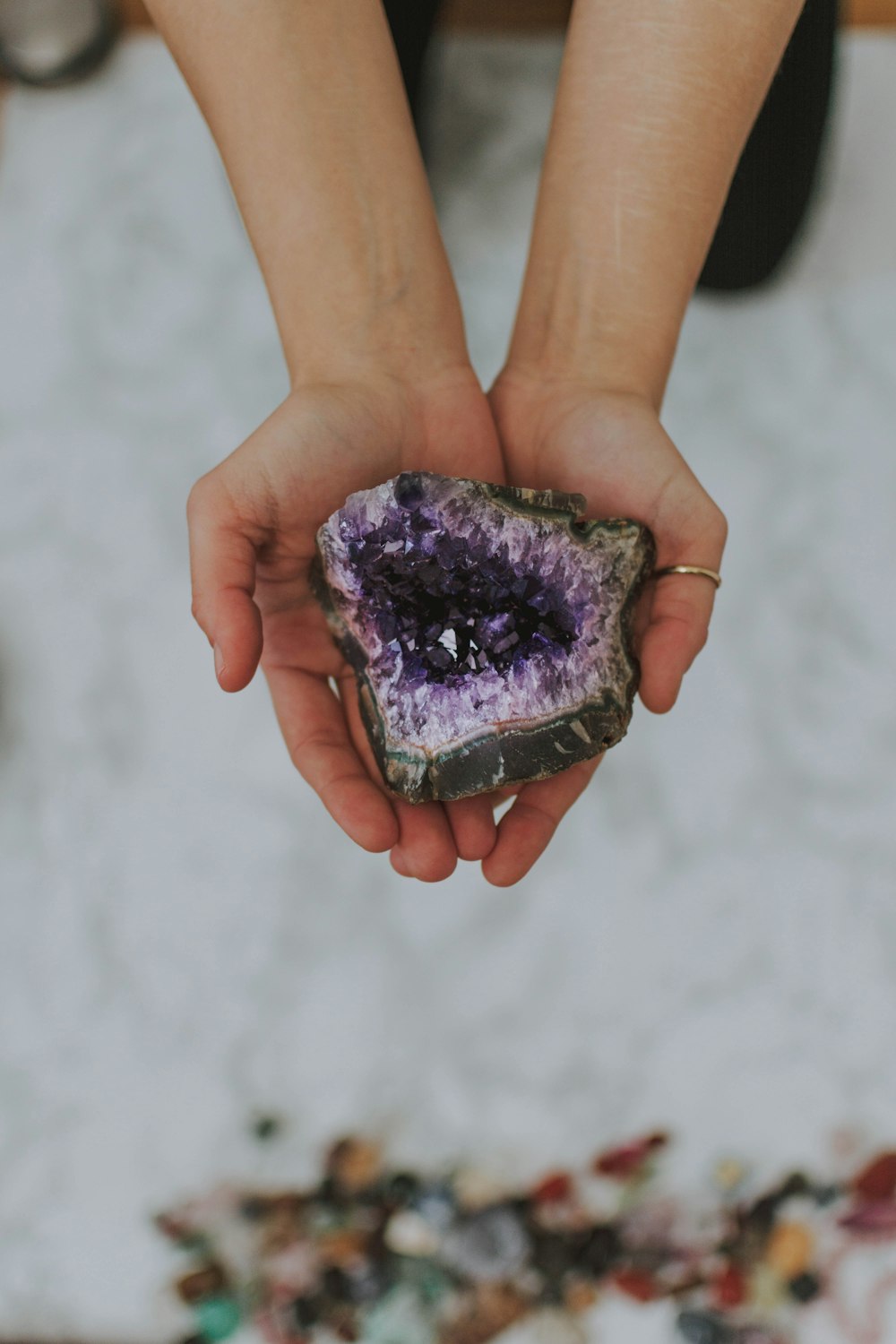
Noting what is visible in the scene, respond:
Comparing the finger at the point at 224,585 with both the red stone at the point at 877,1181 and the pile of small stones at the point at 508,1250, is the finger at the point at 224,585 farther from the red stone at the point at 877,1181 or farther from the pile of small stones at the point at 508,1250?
the red stone at the point at 877,1181

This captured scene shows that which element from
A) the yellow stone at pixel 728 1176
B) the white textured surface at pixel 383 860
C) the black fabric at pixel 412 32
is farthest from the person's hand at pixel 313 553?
the black fabric at pixel 412 32

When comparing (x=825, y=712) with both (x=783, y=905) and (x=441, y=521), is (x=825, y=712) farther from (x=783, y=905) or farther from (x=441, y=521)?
(x=441, y=521)

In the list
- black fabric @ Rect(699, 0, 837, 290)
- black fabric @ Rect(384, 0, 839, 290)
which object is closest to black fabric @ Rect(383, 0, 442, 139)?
black fabric @ Rect(384, 0, 839, 290)

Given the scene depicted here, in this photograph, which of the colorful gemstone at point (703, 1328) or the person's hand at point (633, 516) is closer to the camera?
the person's hand at point (633, 516)

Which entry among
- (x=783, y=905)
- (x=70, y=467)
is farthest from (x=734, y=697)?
(x=70, y=467)

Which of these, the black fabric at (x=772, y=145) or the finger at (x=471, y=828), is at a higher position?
the black fabric at (x=772, y=145)

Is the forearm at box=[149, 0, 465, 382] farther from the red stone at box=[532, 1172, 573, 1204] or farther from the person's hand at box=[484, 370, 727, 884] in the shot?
the red stone at box=[532, 1172, 573, 1204]
